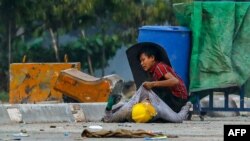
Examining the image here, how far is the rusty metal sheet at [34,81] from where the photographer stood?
733 inches

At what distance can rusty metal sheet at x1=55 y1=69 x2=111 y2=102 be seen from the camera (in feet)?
55.3

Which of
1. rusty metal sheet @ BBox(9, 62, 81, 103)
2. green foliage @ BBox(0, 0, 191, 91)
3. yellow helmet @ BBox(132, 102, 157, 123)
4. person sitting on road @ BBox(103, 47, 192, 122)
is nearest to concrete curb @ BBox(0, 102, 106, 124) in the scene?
person sitting on road @ BBox(103, 47, 192, 122)

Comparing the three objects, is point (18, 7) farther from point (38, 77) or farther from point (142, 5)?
point (38, 77)

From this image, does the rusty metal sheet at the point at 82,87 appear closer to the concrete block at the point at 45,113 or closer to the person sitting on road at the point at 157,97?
the concrete block at the point at 45,113

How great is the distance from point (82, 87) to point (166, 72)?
336 centimetres

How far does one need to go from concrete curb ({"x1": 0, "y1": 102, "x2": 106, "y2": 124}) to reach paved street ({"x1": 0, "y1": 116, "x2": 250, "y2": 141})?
1.19ft

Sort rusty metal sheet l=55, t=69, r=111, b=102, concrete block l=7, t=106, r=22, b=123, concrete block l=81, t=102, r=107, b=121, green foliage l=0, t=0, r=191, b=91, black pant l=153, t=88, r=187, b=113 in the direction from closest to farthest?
concrete block l=7, t=106, r=22, b=123 → black pant l=153, t=88, r=187, b=113 → concrete block l=81, t=102, r=107, b=121 → rusty metal sheet l=55, t=69, r=111, b=102 → green foliage l=0, t=0, r=191, b=91

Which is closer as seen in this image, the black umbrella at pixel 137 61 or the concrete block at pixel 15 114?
the concrete block at pixel 15 114

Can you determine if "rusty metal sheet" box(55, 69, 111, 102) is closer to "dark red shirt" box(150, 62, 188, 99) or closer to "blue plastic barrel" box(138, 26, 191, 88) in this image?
"blue plastic barrel" box(138, 26, 191, 88)

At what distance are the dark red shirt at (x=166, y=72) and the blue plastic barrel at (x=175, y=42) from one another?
2.71 feet

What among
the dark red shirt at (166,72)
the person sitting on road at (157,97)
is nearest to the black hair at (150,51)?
the person sitting on road at (157,97)

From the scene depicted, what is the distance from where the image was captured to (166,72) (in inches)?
549

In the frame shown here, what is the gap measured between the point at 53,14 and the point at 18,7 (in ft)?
4.62

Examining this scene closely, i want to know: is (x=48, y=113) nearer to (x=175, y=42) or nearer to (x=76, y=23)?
(x=175, y=42)
